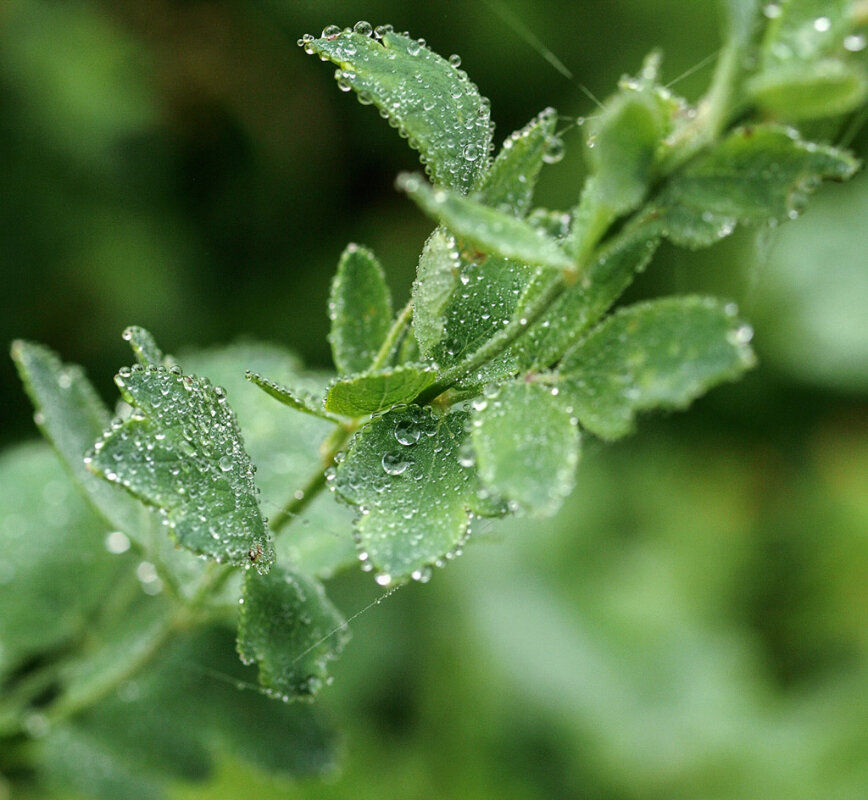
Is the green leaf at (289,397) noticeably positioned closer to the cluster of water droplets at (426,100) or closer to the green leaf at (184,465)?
the green leaf at (184,465)

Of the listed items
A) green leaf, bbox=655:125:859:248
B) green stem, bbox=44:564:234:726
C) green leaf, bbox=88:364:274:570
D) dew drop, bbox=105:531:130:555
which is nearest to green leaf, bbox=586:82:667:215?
green leaf, bbox=655:125:859:248

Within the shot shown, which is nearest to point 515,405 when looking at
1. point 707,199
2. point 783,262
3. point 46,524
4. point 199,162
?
point 707,199

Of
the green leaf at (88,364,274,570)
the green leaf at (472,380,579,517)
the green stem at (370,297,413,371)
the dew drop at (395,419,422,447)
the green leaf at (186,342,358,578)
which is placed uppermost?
the green leaf at (186,342,358,578)

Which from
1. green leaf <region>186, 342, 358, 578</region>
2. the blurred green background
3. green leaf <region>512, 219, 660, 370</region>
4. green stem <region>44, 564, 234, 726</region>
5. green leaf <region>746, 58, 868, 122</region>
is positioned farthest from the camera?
the blurred green background

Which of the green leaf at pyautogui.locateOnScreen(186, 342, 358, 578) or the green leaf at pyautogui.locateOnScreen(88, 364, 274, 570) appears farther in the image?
the green leaf at pyautogui.locateOnScreen(186, 342, 358, 578)

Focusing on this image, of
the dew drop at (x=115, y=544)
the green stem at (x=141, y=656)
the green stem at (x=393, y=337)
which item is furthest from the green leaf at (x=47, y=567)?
the green stem at (x=393, y=337)

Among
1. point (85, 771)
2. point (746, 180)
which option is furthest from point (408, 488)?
point (85, 771)

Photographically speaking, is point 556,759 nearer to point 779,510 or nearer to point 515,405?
point 779,510

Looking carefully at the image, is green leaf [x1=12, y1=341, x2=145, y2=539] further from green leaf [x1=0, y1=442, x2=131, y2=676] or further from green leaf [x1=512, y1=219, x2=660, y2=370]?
green leaf [x1=512, y1=219, x2=660, y2=370]

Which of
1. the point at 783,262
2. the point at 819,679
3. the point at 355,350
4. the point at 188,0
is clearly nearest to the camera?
the point at 355,350
